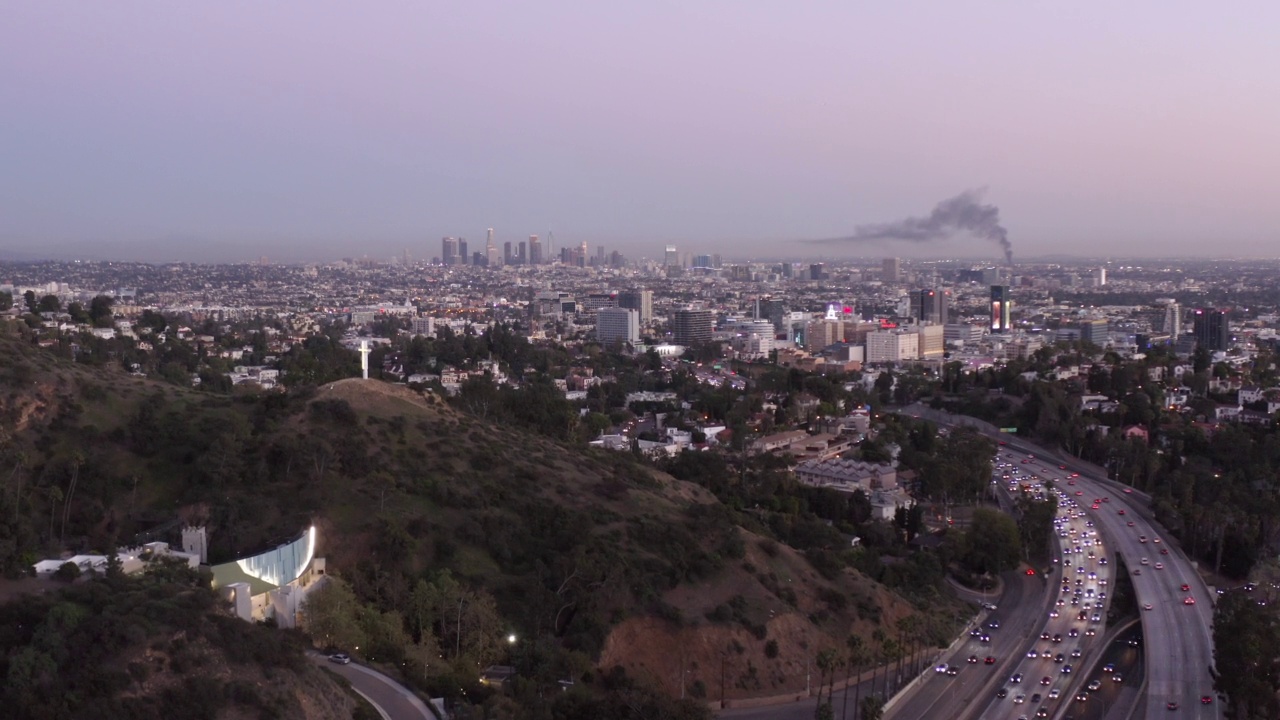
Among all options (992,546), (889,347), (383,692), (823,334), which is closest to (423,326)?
(823,334)

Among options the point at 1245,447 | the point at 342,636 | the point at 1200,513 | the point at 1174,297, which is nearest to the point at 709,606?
the point at 342,636

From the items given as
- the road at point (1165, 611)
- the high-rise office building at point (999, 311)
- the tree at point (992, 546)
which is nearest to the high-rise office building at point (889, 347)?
the high-rise office building at point (999, 311)

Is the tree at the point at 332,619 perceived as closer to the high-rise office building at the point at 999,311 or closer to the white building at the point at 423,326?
the white building at the point at 423,326

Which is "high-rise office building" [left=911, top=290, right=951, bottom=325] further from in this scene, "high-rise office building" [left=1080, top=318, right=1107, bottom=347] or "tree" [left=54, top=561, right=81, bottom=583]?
"tree" [left=54, top=561, right=81, bottom=583]

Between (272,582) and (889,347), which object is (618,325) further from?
(272,582)

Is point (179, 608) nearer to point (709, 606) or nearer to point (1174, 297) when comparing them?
point (709, 606)

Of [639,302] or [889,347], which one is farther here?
[639,302]

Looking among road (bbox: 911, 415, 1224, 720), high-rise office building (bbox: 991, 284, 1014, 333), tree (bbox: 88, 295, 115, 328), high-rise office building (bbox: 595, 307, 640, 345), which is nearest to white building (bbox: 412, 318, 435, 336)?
high-rise office building (bbox: 595, 307, 640, 345)
